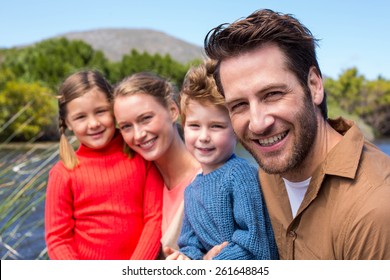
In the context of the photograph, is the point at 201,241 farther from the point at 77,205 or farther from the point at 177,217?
the point at 77,205

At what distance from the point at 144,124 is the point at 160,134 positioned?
81 millimetres

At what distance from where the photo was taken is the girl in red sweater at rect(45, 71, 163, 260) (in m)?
2.26

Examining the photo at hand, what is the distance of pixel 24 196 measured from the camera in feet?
10.3

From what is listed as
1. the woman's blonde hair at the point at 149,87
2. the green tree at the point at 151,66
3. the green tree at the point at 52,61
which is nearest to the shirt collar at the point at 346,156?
the woman's blonde hair at the point at 149,87

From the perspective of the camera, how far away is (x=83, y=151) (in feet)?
7.76

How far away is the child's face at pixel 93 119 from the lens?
2275mm

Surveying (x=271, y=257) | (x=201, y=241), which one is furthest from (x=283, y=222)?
(x=201, y=241)

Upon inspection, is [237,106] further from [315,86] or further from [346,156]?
[346,156]

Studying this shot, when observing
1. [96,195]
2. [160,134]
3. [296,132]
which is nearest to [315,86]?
[296,132]

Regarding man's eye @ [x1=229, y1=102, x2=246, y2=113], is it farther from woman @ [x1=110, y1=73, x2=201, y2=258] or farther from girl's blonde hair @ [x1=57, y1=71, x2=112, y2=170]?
girl's blonde hair @ [x1=57, y1=71, x2=112, y2=170]

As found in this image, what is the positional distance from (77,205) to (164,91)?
0.64 m

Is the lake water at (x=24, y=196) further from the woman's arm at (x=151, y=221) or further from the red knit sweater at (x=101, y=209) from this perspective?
→ the woman's arm at (x=151, y=221)

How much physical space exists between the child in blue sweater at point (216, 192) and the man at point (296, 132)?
13 cm

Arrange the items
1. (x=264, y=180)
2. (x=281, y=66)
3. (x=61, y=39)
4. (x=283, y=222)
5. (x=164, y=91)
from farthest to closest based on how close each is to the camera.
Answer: (x=61, y=39) < (x=164, y=91) < (x=264, y=180) < (x=283, y=222) < (x=281, y=66)
